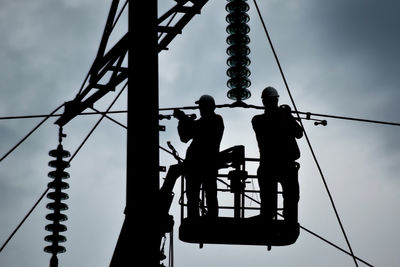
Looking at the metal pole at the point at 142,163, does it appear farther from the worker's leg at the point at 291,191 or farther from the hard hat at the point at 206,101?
the worker's leg at the point at 291,191

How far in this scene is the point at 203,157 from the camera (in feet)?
32.7

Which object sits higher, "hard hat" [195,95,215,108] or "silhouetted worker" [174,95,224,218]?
"hard hat" [195,95,215,108]

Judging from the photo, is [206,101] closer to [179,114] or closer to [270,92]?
[179,114]

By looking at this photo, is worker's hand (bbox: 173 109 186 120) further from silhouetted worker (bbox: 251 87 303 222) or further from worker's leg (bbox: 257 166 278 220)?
worker's leg (bbox: 257 166 278 220)

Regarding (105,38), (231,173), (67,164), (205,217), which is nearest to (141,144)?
(205,217)

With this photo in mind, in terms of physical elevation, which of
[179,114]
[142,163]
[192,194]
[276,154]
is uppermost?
[179,114]

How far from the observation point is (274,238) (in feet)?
31.8

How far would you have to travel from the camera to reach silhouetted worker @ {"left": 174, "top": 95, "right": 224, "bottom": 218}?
9969 millimetres

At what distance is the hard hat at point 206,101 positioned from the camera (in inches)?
399

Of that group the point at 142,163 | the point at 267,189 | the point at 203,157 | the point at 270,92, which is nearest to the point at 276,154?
the point at 267,189

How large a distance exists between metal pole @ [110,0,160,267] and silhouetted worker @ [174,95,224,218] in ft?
4.22

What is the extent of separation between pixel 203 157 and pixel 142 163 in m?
1.60

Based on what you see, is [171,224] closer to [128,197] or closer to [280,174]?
[128,197]

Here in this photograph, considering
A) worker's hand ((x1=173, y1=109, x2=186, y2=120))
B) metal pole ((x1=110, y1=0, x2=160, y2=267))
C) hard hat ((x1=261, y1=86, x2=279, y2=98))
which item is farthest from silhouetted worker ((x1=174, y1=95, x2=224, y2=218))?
metal pole ((x1=110, y1=0, x2=160, y2=267))
